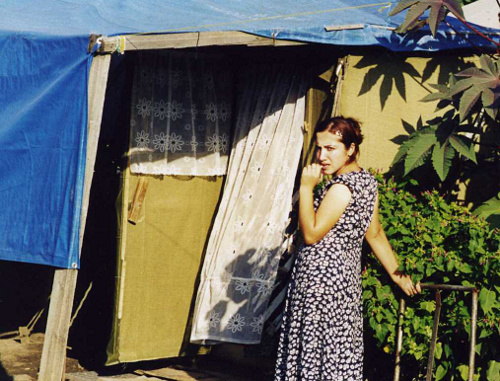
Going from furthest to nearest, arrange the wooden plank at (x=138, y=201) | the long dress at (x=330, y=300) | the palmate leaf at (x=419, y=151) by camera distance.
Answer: the wooden plank at (x=138, y=201) < the palmate leaf at (x=419, y=151) < the long dress at (x=330, y=300)

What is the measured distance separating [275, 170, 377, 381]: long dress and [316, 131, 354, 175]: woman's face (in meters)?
0.08

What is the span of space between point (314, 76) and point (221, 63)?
865 mm

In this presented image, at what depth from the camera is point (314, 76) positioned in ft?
20.6

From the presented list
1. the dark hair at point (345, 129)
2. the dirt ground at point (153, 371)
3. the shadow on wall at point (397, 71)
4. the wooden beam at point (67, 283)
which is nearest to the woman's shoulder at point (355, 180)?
the dark hair at point (345, 129)

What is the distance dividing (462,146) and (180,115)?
7.09 ft

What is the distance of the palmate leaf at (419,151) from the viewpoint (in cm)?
571

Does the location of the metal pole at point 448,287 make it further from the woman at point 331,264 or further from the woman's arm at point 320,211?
the woman's arm at point 320,211

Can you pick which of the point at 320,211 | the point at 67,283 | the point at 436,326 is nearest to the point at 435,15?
the point at 320,211

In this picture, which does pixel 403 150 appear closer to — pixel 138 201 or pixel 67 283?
pixel 138 201

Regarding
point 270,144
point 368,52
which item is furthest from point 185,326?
point 368,52

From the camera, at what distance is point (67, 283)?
16.9 ft

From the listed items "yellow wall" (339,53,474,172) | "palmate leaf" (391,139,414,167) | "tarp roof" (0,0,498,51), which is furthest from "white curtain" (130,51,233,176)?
"palmate leaf" (391,139,414,167)

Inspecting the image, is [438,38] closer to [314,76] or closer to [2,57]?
[314,76]

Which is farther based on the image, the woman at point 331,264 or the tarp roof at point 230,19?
the tarp roof at point 230,19
